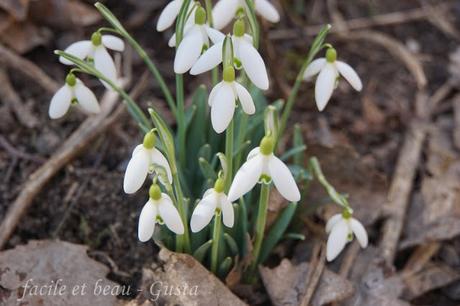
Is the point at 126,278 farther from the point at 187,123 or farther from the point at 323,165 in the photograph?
the point at 323,165

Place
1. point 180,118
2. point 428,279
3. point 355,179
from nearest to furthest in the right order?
point 180,118
point 428,279
point 355,179

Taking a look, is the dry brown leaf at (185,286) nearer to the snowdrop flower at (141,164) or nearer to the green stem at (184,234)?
the green stem at (184,234)

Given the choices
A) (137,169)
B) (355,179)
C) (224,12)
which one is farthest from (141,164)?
(355,179)

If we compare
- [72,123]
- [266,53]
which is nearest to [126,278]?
[72,123]

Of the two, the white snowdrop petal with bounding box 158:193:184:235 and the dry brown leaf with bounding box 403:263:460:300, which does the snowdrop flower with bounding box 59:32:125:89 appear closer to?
the white snowdrop petal with bounding box 158:193:184:235

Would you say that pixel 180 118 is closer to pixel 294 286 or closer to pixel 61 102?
pixel 61 102

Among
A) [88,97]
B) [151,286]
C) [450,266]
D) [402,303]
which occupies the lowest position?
[450,266]

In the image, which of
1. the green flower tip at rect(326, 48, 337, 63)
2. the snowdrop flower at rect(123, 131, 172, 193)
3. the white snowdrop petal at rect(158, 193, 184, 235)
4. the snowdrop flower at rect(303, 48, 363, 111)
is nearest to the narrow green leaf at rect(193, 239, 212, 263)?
the white snowdrop petal at rect(158, 193, 184, 235)
